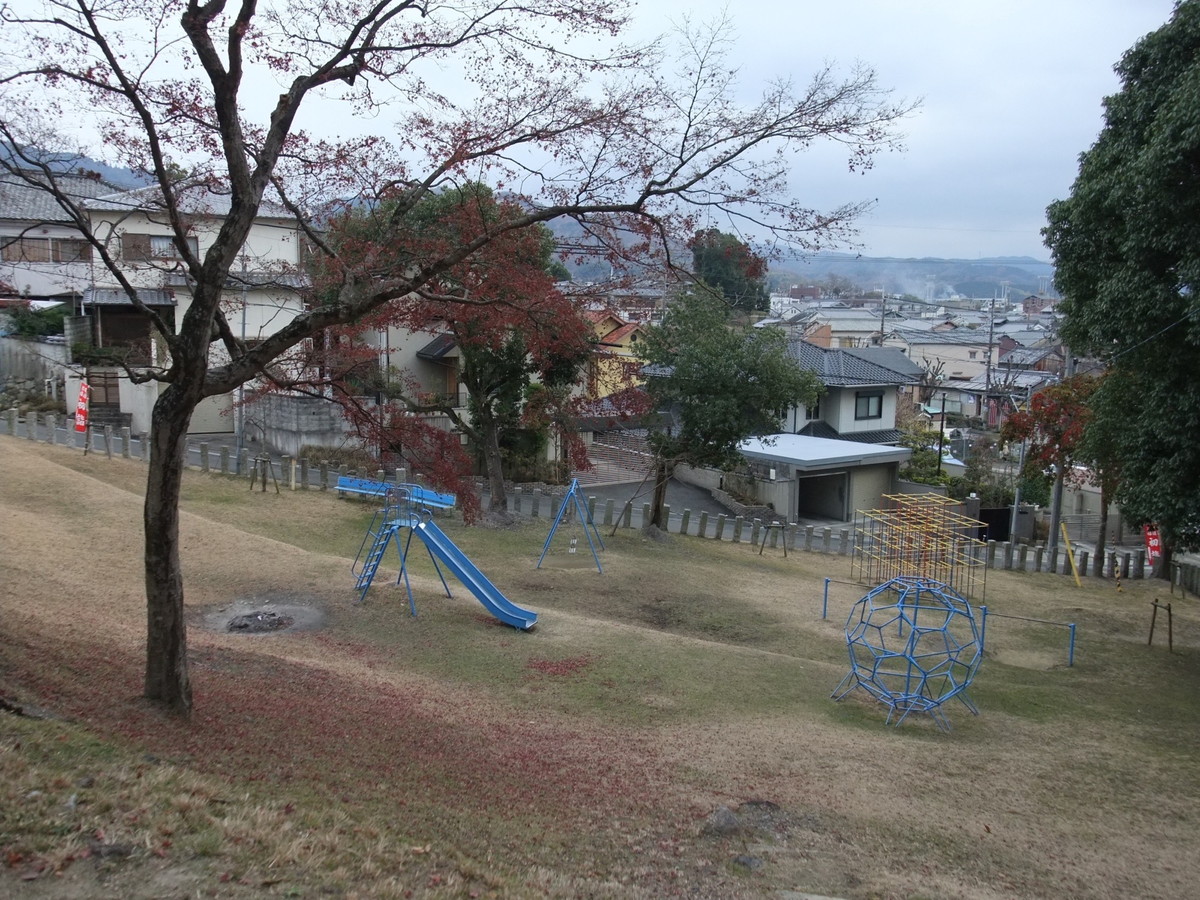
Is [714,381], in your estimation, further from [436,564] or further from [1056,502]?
[1056,502]

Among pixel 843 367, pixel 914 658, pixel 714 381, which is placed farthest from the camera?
pixel 843 367

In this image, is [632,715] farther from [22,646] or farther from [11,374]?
[11,374]

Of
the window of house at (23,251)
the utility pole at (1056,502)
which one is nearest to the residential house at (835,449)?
the utility pole at (1056,502)

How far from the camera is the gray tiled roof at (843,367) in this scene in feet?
129

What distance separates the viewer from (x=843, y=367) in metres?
40.4

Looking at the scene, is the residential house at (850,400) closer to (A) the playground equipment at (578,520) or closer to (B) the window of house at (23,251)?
(A) the playground equipment at (578,520)

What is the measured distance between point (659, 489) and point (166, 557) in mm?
18175

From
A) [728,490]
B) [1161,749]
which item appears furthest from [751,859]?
[728,490]

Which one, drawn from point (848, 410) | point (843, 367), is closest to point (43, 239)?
point (848, 410)

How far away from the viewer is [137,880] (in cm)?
532

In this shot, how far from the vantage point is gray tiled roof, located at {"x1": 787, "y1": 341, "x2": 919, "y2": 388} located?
39.4 metres

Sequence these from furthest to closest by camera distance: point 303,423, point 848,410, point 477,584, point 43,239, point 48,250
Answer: point 848,410 < point 303,423 < point 48,250 < point 477,584 < point 43,239

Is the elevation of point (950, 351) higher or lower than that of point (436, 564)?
higher

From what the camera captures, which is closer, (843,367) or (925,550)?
(925,550)
